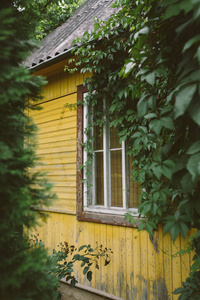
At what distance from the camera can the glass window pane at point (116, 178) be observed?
4.07 m

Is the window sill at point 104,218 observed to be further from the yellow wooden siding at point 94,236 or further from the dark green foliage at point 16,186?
the dark green foliage at point 16,186

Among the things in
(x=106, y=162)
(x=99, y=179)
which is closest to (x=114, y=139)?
(x=106, y=162)

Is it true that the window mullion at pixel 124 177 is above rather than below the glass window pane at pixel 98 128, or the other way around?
below

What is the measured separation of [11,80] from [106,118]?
9.29ft

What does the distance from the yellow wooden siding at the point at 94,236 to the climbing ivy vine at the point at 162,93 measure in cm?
60

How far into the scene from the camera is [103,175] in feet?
14.3

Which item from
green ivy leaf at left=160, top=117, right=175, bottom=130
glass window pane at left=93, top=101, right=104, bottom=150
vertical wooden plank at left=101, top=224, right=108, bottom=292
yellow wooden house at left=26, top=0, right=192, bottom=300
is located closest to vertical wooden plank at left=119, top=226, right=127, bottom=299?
yellow wooden house at left=26, top=0, right=192, bottom=300

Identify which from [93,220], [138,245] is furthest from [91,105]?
[138,245]

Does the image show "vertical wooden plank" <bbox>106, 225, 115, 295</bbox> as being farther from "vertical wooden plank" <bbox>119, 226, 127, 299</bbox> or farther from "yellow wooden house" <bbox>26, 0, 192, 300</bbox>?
"vertical wooden plank" <bbox>119, 226, 127, 299</bbox>

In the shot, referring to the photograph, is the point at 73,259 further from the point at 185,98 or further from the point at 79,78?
the point at 79,78

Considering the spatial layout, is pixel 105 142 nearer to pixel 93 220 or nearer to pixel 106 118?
pixel 106 118

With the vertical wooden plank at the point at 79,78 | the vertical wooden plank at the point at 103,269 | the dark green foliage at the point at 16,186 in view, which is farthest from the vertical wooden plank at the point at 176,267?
the vertical wooden plank at the point at 79,78

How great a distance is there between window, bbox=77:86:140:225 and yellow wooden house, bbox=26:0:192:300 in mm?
14

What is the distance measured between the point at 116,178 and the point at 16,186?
274cm
